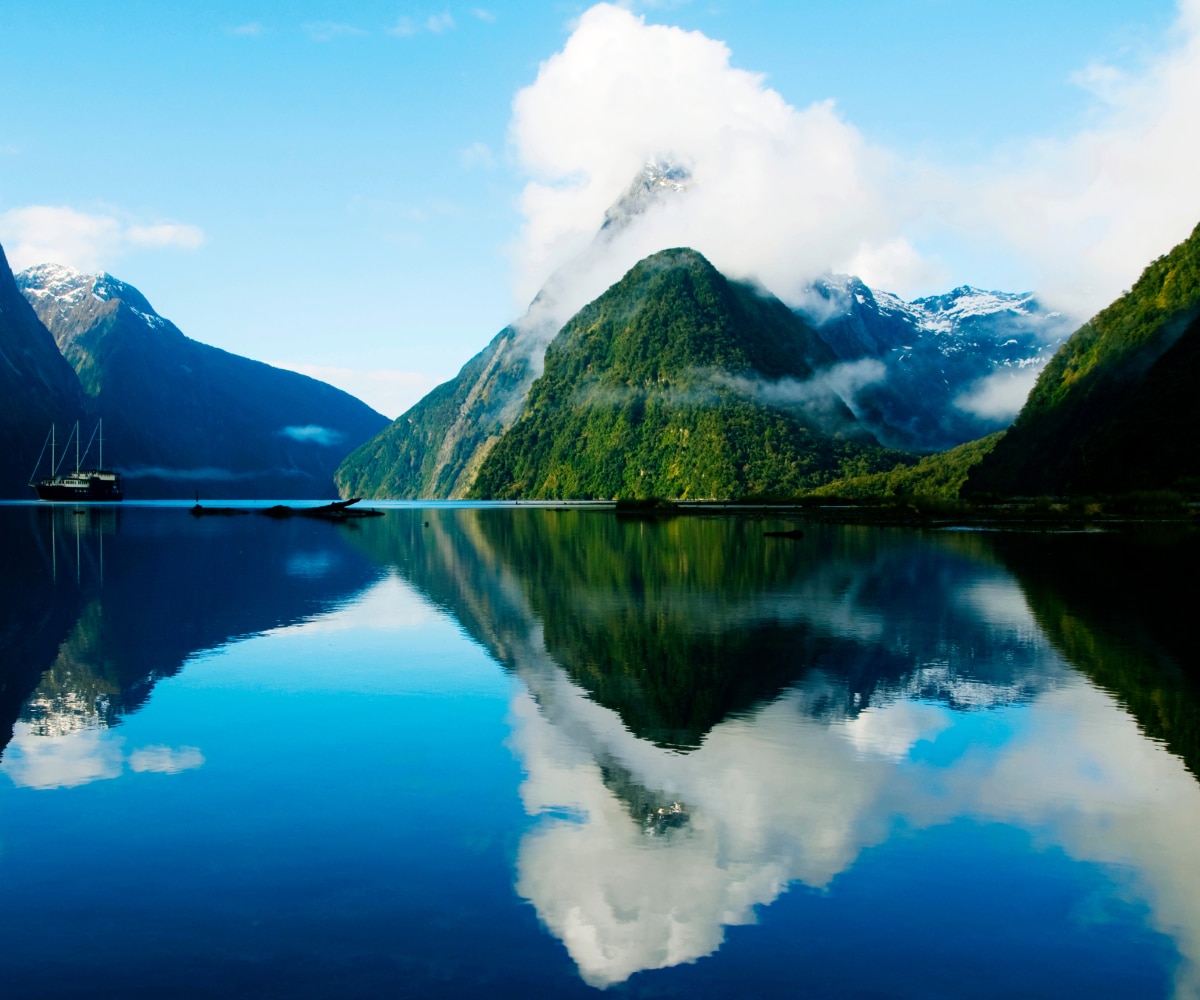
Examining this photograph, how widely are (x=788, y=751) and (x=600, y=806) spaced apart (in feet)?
14.5

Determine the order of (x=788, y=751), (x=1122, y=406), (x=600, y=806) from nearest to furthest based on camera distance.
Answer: (x=600, y=806) → (x=788, y=751) → (x=1122, y=406)

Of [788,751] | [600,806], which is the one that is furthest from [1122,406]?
[600,806]

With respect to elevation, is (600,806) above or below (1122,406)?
below

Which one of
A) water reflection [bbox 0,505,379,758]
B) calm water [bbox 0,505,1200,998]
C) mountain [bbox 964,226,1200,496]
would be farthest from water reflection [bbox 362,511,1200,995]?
mountain [bbox 964,226,1200,496]

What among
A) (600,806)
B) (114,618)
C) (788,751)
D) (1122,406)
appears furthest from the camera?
(1122,406)

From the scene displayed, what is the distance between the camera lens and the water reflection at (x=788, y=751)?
1188 cm

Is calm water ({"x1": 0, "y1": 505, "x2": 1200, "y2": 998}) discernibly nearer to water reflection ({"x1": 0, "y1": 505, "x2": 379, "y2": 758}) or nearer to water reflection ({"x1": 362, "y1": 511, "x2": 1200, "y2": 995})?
water reflection ({"x1": 362, "y1": 511, "x2": 1200, "y2": 995})

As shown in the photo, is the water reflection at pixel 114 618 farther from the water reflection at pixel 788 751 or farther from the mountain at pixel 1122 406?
the mountain at pixel 1122 406

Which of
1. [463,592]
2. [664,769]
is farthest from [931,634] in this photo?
[463,592]

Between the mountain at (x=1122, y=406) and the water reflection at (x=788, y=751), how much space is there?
108 meters

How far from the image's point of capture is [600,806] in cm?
1469

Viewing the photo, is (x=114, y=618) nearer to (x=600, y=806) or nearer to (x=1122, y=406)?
(x=600, y=806)

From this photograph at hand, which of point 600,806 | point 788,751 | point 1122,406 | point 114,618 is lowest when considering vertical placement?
point 114,618

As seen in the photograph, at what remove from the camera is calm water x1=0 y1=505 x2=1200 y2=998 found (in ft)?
33.2
